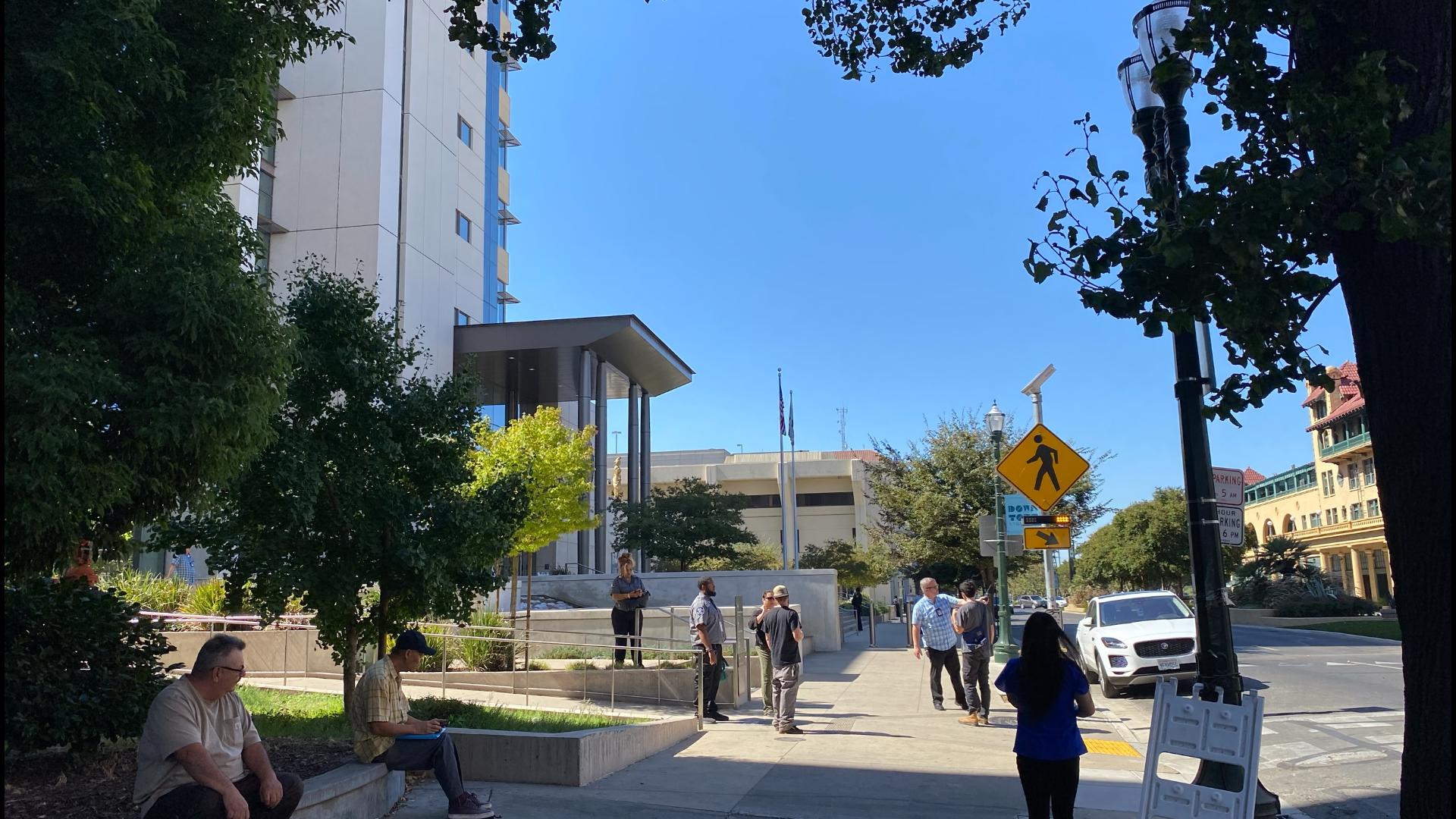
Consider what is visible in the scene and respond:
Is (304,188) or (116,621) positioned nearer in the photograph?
(116,621)

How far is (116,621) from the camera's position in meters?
6.87

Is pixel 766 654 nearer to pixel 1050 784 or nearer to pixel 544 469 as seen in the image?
pixel 1050 784

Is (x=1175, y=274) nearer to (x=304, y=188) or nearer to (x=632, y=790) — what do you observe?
(x=632, y=790)

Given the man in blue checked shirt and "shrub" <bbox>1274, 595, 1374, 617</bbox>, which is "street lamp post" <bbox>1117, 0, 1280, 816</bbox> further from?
"shrub" <bbox>1274, 595, 1374, 617</bbox>

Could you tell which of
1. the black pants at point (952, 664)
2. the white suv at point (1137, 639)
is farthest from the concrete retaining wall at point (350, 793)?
the white suv at point (1137, 639)

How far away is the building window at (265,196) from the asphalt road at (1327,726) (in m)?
27.1

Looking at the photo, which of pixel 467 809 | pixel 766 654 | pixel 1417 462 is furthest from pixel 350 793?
pixel 766 654

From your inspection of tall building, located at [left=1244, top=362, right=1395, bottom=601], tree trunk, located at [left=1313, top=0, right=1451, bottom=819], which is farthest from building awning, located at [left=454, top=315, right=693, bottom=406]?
tall building, located at [left=1244, top=362, right=1395, bottom=601]

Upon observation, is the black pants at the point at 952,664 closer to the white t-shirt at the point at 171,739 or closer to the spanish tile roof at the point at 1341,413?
the white t-shirt at the point at 171,739

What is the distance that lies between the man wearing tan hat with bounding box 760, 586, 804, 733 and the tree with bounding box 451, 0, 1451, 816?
23.2ft

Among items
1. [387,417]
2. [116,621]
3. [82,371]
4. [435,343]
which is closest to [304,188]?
[435,343]

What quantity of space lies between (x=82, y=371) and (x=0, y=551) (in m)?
0.85

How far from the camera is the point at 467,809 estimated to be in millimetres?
6727

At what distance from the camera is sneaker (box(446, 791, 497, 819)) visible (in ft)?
22.0
